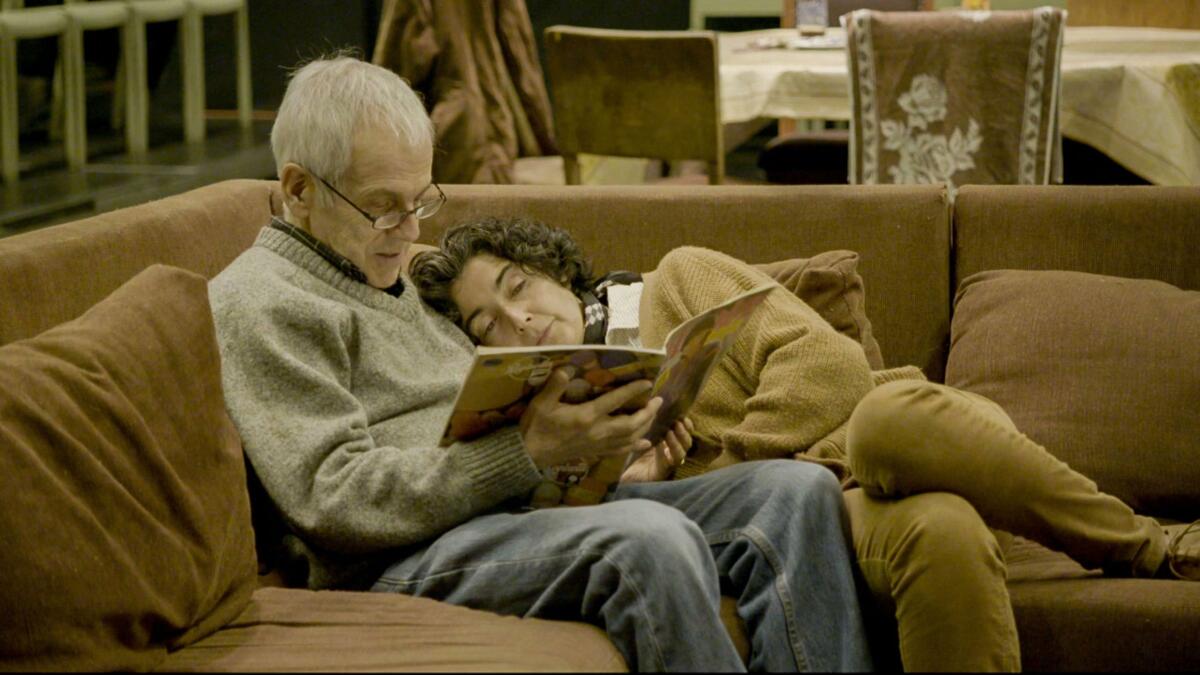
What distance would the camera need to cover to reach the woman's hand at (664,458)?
2154 millimetres

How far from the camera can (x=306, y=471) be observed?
6.14 ft

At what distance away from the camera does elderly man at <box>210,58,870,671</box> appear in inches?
70.2

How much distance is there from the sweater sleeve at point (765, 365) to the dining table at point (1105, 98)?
153cm

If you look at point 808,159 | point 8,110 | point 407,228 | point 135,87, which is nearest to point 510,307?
point 407,228

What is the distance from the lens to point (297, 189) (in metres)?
2.10

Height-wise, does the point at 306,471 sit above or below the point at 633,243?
below

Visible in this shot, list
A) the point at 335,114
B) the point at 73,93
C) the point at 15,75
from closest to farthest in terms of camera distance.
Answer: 1. the point at 335,114
2. the point at 15,75
3. the point at 73,93

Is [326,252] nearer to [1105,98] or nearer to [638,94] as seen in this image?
[638,94]

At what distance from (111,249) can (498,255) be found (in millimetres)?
563

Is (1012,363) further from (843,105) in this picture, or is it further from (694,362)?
(843,105)

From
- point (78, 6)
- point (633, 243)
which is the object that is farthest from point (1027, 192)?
point (78, 6)

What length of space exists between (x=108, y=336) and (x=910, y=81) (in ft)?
7.82

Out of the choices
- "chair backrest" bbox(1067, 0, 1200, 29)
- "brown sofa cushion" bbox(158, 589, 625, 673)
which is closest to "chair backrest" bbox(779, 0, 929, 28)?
"chair backrest" bbox(1067, 0, 1200, 29)

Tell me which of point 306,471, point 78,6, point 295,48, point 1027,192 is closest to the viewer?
point 306,471
